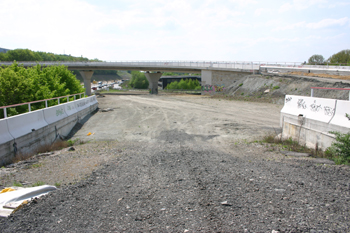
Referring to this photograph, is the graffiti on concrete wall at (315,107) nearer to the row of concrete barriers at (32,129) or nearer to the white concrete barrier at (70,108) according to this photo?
the row of concrete barriers at (32,129)

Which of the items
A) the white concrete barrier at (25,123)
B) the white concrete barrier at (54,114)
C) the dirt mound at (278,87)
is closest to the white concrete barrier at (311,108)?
the white concrete barrier at (25,123)

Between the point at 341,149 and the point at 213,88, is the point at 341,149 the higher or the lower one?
the lower one

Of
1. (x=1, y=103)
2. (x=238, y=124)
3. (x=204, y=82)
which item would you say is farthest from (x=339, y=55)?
(x=1, y=103)

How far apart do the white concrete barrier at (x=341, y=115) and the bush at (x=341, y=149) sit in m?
0.55

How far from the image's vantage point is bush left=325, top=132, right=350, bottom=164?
303 inches

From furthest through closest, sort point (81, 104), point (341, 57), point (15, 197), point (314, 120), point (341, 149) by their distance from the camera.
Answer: point (341, 57), point (81, 104), point (314, 120), point (341, 149), point (15, 197)

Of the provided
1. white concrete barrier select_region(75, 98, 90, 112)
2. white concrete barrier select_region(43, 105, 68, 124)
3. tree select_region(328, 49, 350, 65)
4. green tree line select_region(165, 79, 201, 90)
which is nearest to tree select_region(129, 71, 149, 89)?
green tree line select_region(165, 79, 201, 90)

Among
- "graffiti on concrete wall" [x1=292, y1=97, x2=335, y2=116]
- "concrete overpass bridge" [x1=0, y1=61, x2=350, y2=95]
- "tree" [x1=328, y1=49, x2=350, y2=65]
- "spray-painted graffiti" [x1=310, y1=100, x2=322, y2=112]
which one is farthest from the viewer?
"tree" [x1=328, y1=49, x2=350, y2=65]

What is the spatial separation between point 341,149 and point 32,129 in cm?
1212

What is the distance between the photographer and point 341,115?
8.89 meters

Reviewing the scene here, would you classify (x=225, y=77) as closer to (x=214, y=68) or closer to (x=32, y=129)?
(x=214, y=68)

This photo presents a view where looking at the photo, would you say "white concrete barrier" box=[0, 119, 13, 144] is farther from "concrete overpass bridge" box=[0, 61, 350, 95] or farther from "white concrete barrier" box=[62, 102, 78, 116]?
"concrete overpass bridge" box=[0, 61, 350, 95]

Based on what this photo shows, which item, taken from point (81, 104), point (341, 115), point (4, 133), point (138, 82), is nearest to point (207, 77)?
point (81, 104)

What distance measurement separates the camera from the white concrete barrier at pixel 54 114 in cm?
1292
